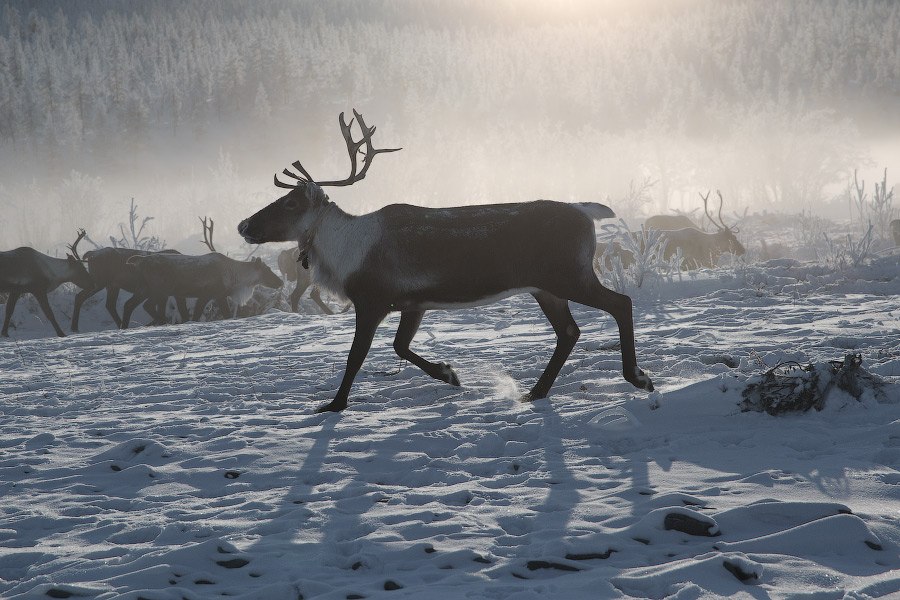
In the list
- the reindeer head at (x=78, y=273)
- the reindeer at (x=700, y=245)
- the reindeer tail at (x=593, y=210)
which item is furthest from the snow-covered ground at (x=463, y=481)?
the reindeer at (x=700, y=245)

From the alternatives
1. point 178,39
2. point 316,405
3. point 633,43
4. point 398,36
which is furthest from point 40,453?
point 398,36

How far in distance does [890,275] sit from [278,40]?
106m

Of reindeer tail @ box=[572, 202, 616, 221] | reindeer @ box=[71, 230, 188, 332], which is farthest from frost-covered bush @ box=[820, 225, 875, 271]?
reindeer @ box=[71, 230, 188, 332]

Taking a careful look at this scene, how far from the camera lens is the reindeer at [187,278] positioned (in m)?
14.4

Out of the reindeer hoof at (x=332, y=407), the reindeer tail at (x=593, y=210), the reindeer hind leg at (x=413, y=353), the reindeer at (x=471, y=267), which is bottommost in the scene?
the reindeer hoof at (x=332, y=407)

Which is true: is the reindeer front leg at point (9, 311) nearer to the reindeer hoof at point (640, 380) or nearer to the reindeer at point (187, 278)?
the reindeer at point (187, 278)

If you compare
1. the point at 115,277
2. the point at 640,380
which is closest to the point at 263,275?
the point at 115,277

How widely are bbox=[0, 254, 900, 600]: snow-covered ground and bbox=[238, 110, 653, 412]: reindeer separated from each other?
0.38m

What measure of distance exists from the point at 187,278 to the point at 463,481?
39.0 ft

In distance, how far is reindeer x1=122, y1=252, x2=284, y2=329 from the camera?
14359mm

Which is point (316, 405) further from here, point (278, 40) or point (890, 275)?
point (278, 40)

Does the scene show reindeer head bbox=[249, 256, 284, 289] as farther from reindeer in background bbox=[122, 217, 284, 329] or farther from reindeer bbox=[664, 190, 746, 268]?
reindeer bbox=[664, 190, 746, 268]

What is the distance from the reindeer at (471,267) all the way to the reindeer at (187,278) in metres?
9.33

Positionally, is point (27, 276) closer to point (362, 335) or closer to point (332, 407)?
point (362, 335)
